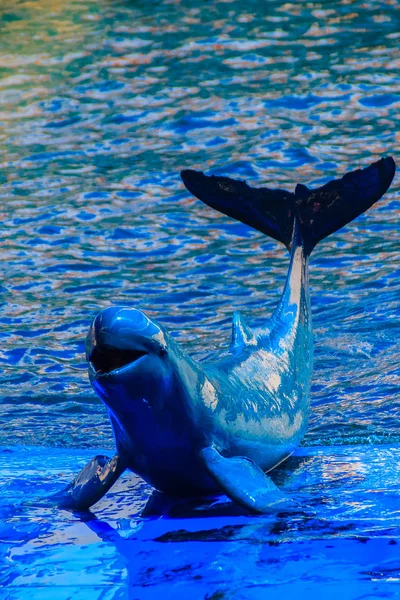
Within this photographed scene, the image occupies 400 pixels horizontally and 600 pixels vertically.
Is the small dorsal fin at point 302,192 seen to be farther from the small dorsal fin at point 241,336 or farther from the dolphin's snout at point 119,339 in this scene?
the dolphin's snout at point 119,339

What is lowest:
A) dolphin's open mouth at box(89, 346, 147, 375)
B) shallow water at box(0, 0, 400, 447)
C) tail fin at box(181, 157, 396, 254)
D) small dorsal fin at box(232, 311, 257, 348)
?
shallow water at box(0, 0, 400, 447)

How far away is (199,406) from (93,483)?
57cm

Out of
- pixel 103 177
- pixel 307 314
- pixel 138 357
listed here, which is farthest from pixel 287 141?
pixel 138 357

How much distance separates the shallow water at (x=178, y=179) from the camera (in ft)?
25.8

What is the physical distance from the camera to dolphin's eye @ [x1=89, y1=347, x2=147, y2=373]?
3521mm

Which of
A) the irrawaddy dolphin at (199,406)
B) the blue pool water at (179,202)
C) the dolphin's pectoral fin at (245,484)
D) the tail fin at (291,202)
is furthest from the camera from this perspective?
the blue pool water at (179,202)

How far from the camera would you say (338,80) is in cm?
1534

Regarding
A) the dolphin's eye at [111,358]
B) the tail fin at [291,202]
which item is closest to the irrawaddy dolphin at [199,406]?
the dolphin's eye at [111,358]

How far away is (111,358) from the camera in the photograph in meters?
3.58

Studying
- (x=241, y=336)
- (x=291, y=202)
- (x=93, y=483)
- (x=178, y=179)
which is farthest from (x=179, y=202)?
(x=93, y=483)

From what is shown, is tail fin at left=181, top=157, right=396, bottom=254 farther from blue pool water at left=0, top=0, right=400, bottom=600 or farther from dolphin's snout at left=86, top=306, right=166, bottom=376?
dolphin's snout at left=86, top=306, right=166, bottom=376

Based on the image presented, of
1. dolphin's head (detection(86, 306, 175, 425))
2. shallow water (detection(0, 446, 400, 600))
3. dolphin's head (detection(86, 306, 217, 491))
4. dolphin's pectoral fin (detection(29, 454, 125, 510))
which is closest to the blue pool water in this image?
shallow water (detection(0, 446, 400, 600))

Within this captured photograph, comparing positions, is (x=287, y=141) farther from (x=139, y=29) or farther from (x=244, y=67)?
(x=139, y=29)

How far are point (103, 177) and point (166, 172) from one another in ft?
2.86
